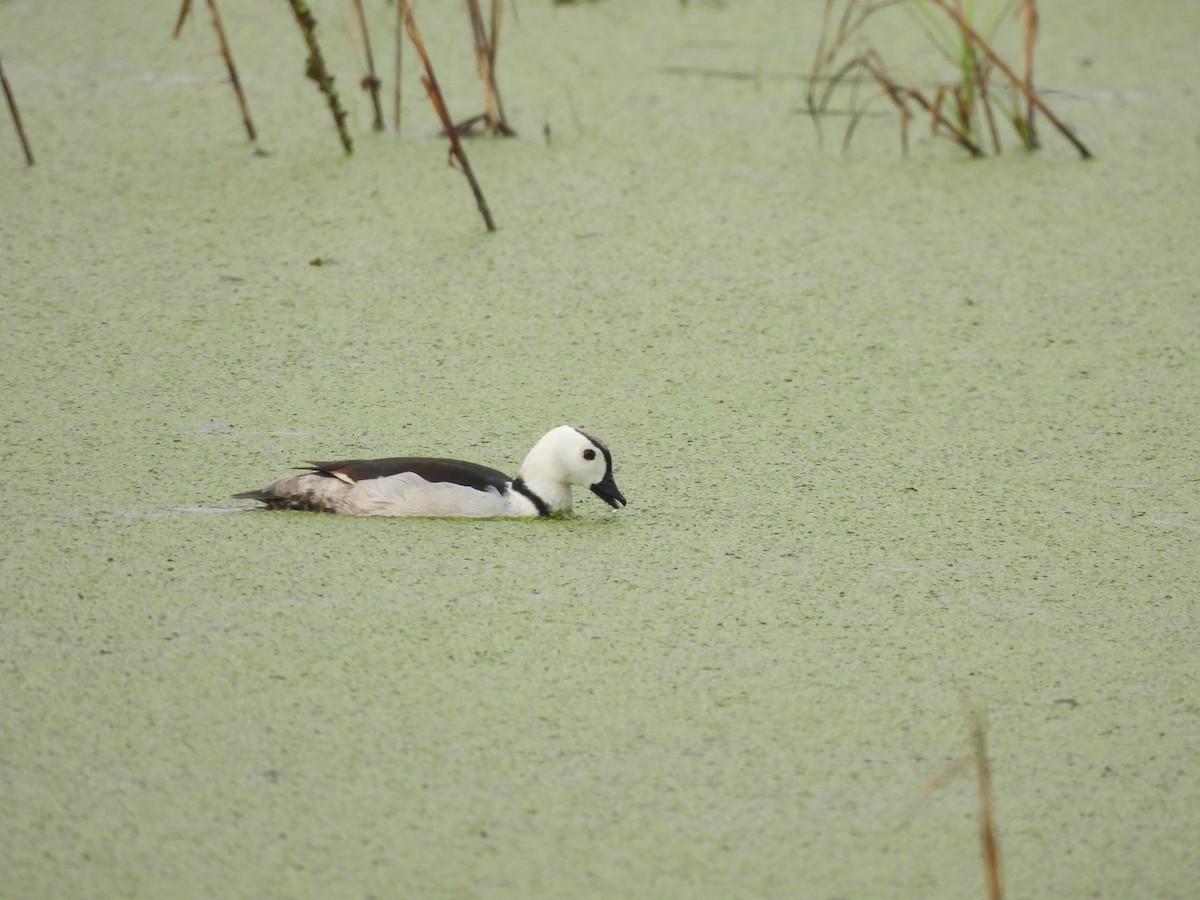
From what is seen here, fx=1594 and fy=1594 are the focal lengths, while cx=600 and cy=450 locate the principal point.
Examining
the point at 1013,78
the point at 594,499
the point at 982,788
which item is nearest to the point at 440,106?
the point at 594,499

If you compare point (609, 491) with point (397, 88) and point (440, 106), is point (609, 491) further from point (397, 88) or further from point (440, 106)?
point (397, 88)

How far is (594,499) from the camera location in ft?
6.07

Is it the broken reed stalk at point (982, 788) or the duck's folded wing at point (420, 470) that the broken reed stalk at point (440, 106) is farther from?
the broken reed stalk at point (982, 788)

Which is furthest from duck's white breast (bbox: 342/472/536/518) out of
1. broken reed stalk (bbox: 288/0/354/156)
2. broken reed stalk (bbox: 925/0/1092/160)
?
broken reed stalk (bbox: 925/0/1092/160)

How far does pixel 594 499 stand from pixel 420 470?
0.27 meters

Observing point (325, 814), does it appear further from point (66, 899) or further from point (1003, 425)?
point (1003, 425)

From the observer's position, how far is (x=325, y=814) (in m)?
1.21

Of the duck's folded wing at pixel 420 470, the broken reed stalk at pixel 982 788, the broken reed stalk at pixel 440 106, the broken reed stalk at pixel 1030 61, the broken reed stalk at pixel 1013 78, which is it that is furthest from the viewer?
the broken reed stalk at pixel 1030 61

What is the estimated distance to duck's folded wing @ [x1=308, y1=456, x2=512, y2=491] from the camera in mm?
1651

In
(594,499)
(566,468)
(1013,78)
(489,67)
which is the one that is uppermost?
(1013,78)

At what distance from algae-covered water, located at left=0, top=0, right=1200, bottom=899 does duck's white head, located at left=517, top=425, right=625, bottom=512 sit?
42 millimetres

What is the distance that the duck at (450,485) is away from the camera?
1657 mm

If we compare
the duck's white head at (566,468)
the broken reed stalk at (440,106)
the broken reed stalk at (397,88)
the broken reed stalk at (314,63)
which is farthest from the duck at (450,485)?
the broken reed stalk at (397,88)

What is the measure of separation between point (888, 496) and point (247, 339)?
2.90ft
